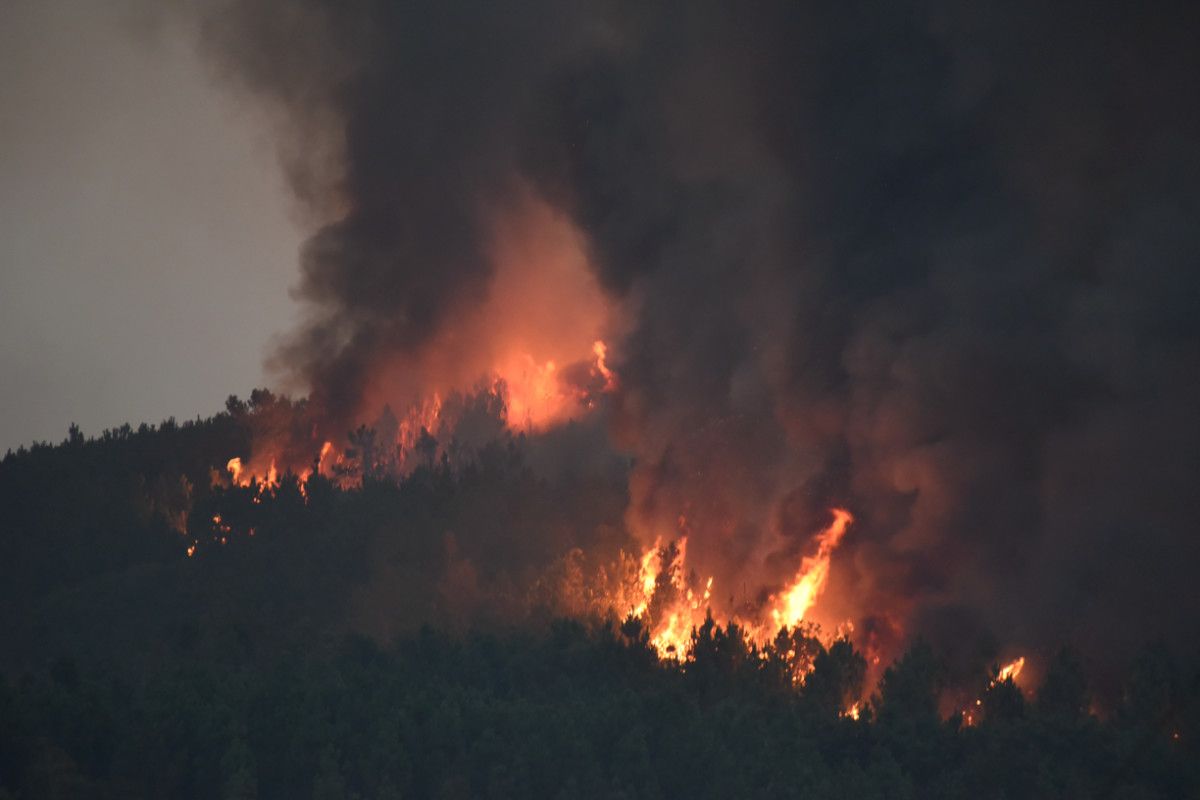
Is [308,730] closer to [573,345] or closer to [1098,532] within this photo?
[1098,532]

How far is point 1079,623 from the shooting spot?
65.7 metres

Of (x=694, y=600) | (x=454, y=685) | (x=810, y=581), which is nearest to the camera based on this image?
(x=454, y=685)

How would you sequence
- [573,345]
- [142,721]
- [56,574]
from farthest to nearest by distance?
[573,345], [56,574], [142,721]

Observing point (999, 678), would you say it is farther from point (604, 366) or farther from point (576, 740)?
point (604, 366)

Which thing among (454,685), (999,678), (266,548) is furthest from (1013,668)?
(266,548)

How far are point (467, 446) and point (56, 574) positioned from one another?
2585cm

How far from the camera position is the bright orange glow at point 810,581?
72.3m

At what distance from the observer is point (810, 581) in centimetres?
7312

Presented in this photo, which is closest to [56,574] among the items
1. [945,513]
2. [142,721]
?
[142,721]

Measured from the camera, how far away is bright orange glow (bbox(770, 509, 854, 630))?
72.3 meters

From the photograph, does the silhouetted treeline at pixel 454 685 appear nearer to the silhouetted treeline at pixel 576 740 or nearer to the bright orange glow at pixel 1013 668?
the silhouetted treeline at pixel 576 740

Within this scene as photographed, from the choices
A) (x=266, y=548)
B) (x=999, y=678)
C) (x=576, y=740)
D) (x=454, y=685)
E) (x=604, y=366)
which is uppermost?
(x=604, y=366)

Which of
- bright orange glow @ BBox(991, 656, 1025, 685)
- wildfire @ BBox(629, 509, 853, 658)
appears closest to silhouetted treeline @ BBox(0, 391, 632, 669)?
wildfire @ BBox(629, 509, 853, 658)

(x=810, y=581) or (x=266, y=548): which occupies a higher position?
(x=266, y=548)
